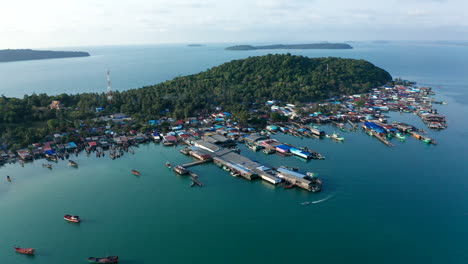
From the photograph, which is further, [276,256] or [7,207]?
[7,207]

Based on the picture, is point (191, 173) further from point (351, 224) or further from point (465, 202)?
point (465, 202)

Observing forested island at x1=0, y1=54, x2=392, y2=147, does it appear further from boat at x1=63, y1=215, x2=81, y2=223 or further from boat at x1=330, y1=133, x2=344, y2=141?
boat at x1=63, y1=215, x2=81, y2=223

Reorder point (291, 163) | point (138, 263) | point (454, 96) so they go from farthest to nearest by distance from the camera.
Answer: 1. point (454, 96)
2. point (291, 163)
3. point (138, 263)

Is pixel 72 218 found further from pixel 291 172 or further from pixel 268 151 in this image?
pixel 268 151

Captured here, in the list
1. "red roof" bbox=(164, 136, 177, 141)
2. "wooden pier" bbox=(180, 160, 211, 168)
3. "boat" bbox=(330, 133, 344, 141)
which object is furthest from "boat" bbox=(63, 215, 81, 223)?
"boat" bbox=(330, 133, 344, 141)

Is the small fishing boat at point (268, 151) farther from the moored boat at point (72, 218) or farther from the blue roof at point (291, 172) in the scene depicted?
the moored boat at point (72, 218)

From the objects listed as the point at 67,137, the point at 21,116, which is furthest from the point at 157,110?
the point at 21,116

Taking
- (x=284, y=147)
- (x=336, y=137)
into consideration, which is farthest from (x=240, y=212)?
(x=336, y=137)
